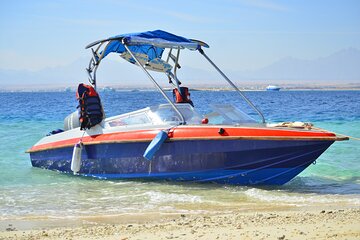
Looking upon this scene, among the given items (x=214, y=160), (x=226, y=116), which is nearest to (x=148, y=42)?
(x=226, y=116)

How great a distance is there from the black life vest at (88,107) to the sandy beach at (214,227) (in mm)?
3822

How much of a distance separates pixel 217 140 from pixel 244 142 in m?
0.47

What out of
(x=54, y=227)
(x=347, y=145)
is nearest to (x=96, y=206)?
(x=54, y=227)

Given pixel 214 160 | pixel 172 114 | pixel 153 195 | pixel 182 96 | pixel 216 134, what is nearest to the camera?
pixel 153 195

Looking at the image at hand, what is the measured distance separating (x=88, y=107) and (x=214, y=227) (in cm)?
550

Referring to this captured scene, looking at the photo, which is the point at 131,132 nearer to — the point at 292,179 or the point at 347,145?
the point at 292,179

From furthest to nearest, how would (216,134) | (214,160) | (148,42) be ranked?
(148,42) < (214,160) < (216,134)

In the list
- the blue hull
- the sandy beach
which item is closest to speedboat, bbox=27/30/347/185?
the blue hull

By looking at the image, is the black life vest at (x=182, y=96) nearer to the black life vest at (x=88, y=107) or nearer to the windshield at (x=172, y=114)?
the windshield at (x=172, y=114)

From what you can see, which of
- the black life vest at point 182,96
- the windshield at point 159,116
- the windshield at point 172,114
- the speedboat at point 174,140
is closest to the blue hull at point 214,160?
the speedboat at point 174,140

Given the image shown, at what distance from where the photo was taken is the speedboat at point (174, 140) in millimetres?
10102

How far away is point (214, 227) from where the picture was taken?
277 inches

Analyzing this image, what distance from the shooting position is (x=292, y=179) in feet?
38.0

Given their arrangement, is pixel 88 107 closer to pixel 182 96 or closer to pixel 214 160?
pixel 182 96
